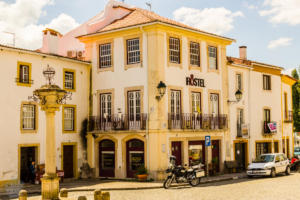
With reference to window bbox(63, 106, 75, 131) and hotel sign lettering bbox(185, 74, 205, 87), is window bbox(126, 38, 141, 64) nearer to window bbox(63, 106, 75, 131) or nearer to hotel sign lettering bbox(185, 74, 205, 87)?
hotel sign lettering bbox(185, 74, 205, 87)

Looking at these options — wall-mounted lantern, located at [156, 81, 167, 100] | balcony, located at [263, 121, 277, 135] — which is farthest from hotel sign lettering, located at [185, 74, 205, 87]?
balcony, located at [263, 121, 277, 135]

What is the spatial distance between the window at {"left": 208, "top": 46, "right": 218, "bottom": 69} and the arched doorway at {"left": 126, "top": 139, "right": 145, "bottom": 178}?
7434mm

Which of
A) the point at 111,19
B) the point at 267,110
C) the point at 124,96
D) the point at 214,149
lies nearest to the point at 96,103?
the point at 124,96

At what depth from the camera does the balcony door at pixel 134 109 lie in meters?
26.4

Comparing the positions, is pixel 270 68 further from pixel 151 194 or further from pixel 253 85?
pixel 151 194

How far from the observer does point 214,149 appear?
2939 cm

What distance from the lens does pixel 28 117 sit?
977 inches

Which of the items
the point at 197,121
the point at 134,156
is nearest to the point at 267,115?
the point at 197,121

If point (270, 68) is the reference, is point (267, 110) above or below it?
below

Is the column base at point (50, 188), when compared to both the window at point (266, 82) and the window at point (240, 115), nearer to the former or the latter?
the window at point (240, 115)

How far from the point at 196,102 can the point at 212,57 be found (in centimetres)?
353

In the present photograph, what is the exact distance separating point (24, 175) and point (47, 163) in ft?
33.9

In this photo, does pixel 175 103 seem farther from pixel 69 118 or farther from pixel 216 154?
pixel 69 118

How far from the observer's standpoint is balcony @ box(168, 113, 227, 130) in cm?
2636
